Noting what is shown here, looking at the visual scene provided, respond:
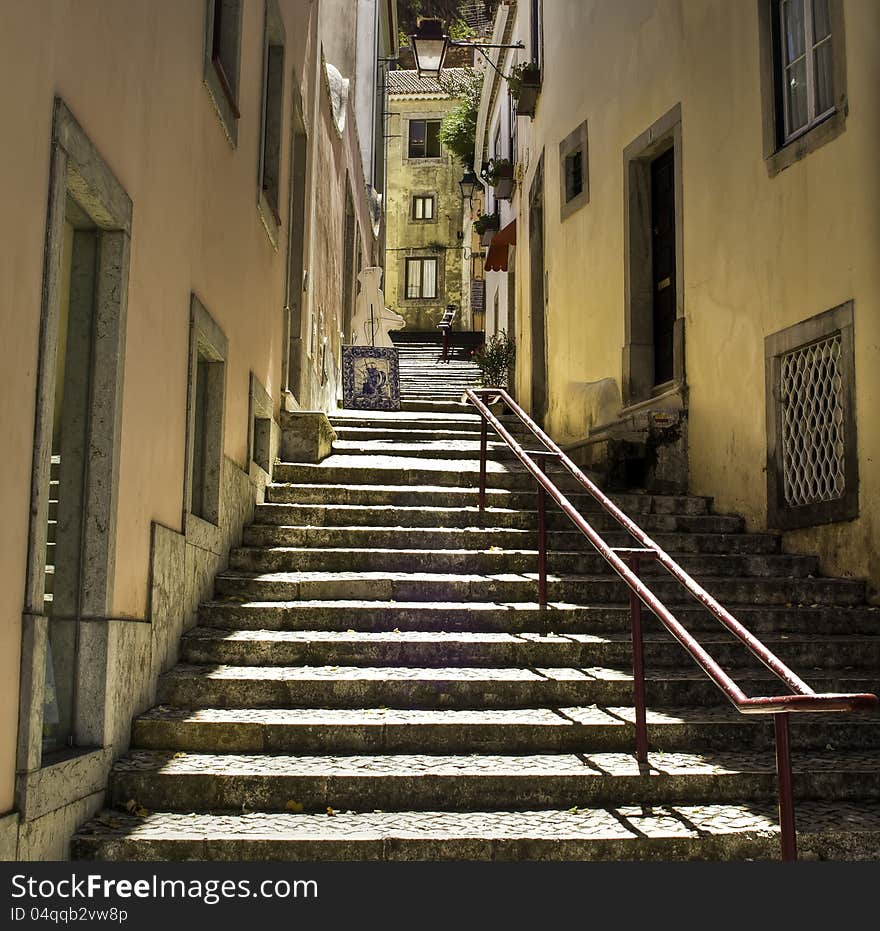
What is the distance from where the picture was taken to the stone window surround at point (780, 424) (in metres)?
7.34

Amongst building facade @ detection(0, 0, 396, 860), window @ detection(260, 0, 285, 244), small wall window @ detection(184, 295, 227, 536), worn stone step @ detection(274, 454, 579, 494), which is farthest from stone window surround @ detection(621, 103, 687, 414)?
small wall window @ detection(184, 295, 227, 536)

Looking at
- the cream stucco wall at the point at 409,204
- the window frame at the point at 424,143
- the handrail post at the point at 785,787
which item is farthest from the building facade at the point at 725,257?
the window frame at the point at 424,143

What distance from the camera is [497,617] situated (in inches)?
261

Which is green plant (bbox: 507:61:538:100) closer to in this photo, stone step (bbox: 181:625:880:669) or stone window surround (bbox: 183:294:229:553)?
stone window surround (bbox: 183:294:229:553)

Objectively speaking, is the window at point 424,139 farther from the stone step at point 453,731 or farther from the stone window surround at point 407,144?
the stone step at point 453,731

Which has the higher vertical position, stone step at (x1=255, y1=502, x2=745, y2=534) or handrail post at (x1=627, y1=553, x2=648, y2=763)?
stone step at (x1=255, y1=502, x2=745, y2=534)

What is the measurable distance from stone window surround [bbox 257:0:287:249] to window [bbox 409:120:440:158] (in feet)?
98.9

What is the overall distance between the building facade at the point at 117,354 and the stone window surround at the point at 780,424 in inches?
146

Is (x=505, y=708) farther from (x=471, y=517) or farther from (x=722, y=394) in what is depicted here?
(x=722, y=394)

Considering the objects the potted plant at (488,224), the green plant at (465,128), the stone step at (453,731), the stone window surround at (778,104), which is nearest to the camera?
the stone step at (453,731)

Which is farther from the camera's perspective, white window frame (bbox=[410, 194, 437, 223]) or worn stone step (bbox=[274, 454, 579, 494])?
white window frame (bbox=[410, 194, 437, 223])

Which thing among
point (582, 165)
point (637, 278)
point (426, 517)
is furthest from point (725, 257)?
point (582, 165)

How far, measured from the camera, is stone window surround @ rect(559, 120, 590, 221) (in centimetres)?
1259

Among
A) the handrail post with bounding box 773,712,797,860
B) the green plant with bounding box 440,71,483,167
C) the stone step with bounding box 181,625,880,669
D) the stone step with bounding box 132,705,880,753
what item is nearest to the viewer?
the handrail post with bounding box 773,712,797,860
